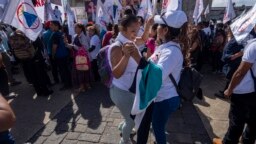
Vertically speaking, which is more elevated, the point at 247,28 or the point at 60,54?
the point at 247,28

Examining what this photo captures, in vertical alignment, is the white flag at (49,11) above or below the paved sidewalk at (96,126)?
above

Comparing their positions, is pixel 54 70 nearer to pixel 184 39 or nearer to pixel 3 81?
pixel 3 81

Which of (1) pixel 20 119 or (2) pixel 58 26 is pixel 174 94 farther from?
(2) pixel 58 26

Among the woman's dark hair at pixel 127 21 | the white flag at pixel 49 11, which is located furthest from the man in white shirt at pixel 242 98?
the white flag at pixel 49 11

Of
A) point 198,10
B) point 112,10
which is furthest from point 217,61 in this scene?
point 112,10

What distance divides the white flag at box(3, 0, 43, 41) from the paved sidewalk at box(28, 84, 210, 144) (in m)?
1.53

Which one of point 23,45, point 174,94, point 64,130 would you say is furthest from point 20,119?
point 174,94

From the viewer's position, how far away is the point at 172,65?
A: 2.48 metres

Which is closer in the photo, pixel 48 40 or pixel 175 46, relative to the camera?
pixel 175 46

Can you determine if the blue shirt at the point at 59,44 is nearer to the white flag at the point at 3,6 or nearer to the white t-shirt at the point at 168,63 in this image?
the white flag at the point at 3,6

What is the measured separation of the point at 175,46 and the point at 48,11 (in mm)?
4981

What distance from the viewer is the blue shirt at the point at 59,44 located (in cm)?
621

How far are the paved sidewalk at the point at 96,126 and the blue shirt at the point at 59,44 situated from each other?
1.48 m

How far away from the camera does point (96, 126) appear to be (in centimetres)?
432
